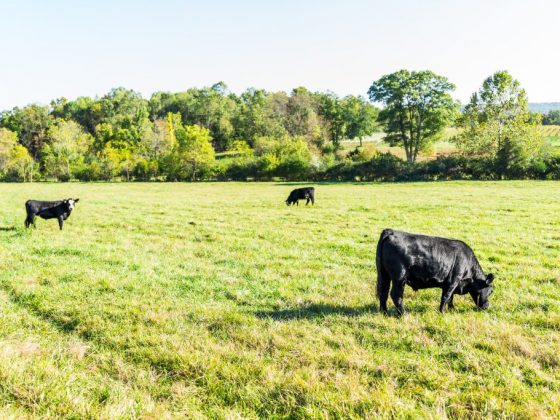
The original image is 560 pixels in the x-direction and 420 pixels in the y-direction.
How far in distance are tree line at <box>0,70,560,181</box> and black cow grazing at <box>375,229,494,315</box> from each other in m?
43.7

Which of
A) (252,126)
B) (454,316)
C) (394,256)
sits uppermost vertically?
(252,126)

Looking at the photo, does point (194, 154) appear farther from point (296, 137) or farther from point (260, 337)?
point (260, 337)

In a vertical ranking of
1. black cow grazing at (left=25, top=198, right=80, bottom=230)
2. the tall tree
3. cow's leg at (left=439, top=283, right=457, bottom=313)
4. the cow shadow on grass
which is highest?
the tall tree

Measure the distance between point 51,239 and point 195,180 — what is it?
4734 centimetres

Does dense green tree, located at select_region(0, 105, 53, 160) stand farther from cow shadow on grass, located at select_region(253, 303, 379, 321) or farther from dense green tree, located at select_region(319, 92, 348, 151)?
cow shadow on grass, located at select_region(253, 303, 379, 321)

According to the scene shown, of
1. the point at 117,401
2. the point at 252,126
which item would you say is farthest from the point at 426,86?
the point at 117,401

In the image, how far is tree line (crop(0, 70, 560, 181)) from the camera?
155ft

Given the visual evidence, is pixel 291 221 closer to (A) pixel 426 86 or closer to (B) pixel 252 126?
(A) pixel 426 86

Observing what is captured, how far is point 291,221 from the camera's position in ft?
52.3

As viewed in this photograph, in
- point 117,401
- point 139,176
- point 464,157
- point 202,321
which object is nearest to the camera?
point 117,401

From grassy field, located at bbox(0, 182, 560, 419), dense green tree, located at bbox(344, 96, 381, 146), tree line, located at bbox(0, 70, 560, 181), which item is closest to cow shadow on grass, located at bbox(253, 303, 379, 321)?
grassy field, located at bbox(0, 182, 560, 419)

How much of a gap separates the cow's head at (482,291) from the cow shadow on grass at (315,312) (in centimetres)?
175

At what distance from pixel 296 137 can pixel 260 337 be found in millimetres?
69592

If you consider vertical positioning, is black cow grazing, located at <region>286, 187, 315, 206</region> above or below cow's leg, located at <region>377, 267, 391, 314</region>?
above
